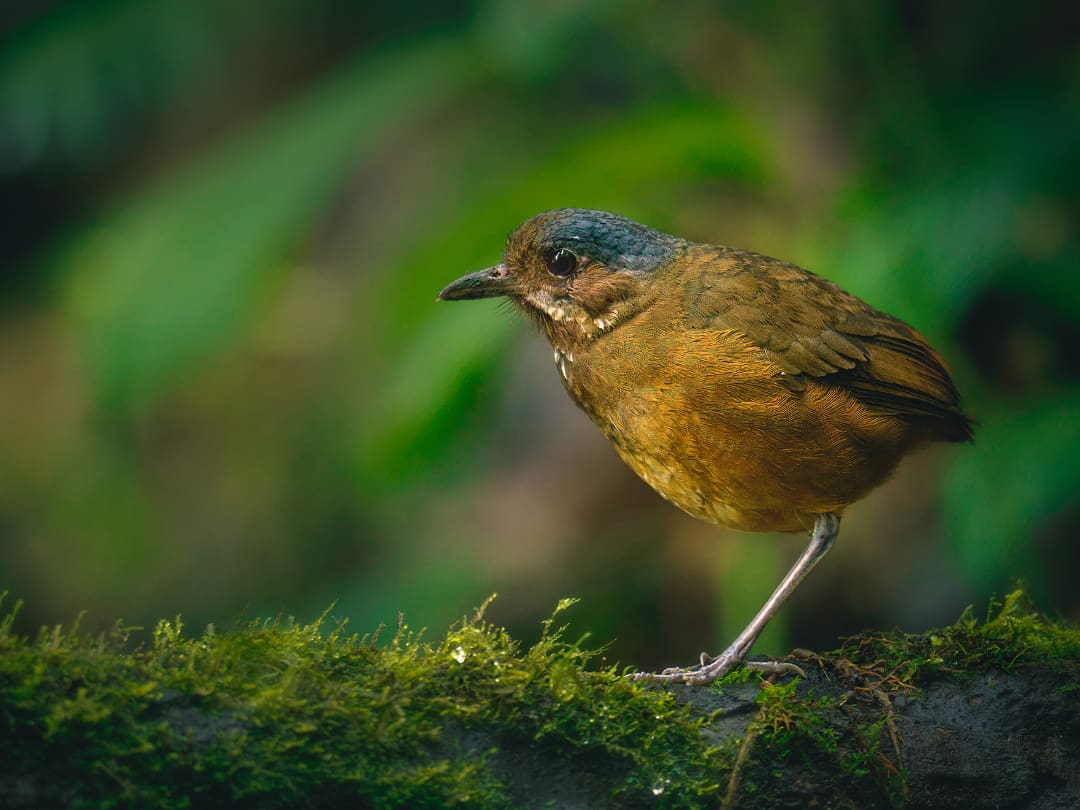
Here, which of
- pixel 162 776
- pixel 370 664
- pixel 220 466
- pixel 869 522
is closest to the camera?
pixel 162 776

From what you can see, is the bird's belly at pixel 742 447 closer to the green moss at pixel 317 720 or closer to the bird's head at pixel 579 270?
the bird's head at pixel 579 270

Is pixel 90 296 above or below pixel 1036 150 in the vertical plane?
below

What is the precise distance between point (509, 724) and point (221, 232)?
3992 mm

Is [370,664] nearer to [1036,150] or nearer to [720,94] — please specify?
[1036,150]

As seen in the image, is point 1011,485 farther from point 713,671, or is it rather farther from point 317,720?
point 317,720

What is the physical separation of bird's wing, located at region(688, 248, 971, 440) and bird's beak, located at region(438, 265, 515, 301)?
691 mm

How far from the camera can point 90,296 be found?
255 inches

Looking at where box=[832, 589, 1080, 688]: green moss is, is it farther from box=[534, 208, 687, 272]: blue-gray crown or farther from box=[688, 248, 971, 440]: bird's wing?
box=[534, 208, 687, 272]: blue-gray crown

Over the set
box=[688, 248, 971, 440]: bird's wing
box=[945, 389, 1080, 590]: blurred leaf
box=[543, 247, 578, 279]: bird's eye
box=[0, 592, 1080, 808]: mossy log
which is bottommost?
box=[0, 592, 1080, 808]: mossy log

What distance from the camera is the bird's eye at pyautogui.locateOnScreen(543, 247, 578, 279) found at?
372 cm

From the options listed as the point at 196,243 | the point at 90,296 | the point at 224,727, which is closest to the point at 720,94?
the point at 196,243

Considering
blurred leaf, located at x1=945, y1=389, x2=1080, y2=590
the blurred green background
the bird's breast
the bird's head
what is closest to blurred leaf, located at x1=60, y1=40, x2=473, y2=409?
the blurred green background

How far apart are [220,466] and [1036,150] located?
638 cm

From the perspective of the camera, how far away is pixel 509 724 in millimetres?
2420
